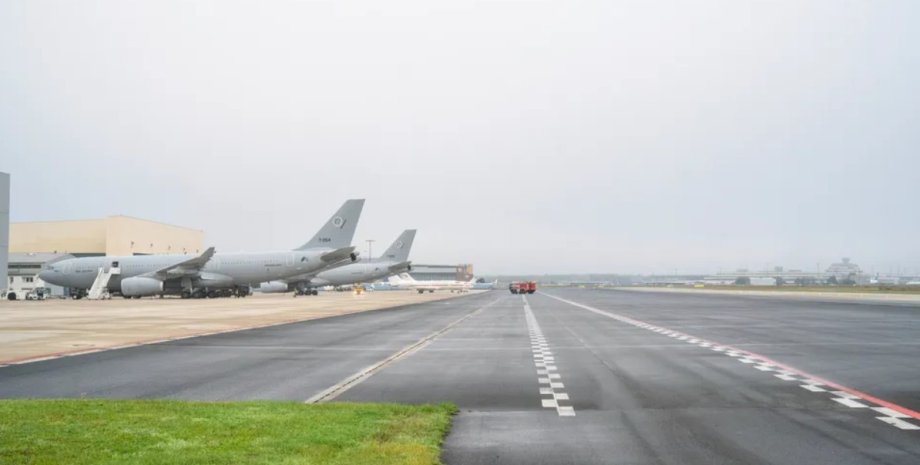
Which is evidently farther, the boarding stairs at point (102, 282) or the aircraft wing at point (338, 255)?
the boarding stairs at point (102, 282)

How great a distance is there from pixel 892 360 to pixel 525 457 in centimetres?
1367

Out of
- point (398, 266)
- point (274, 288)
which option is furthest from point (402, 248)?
point (274, 288)

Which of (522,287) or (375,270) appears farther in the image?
(522,287)

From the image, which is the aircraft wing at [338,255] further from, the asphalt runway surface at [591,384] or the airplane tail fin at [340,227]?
the asphalt runway surface at [591,384]

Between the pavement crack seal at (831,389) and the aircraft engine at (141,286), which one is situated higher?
the aircraft engine at (141,286)

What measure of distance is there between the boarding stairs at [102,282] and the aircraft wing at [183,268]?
429 cm

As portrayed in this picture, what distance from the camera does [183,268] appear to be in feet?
240

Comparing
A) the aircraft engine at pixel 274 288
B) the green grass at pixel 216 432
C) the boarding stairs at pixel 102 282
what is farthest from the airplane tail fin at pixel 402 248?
the green grass at pixel 216 432

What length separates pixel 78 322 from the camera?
35.2 m

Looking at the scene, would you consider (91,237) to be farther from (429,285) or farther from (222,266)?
(429,285)

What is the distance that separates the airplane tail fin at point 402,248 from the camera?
103 metres

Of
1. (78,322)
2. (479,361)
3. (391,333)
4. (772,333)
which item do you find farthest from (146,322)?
(772,333)

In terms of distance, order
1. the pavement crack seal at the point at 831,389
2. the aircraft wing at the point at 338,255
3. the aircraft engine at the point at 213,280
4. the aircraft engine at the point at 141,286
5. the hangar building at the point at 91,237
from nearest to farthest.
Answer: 1. the pavement crack seal at the point at 831,389
2. the aircraft engine at the point at 141,286
3. the aircraft wing at the point at 338,255
4. the aircraft engine at the point at 213,280
5. the hangar building at the point at 91,237

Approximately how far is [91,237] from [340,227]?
59.8 meters
